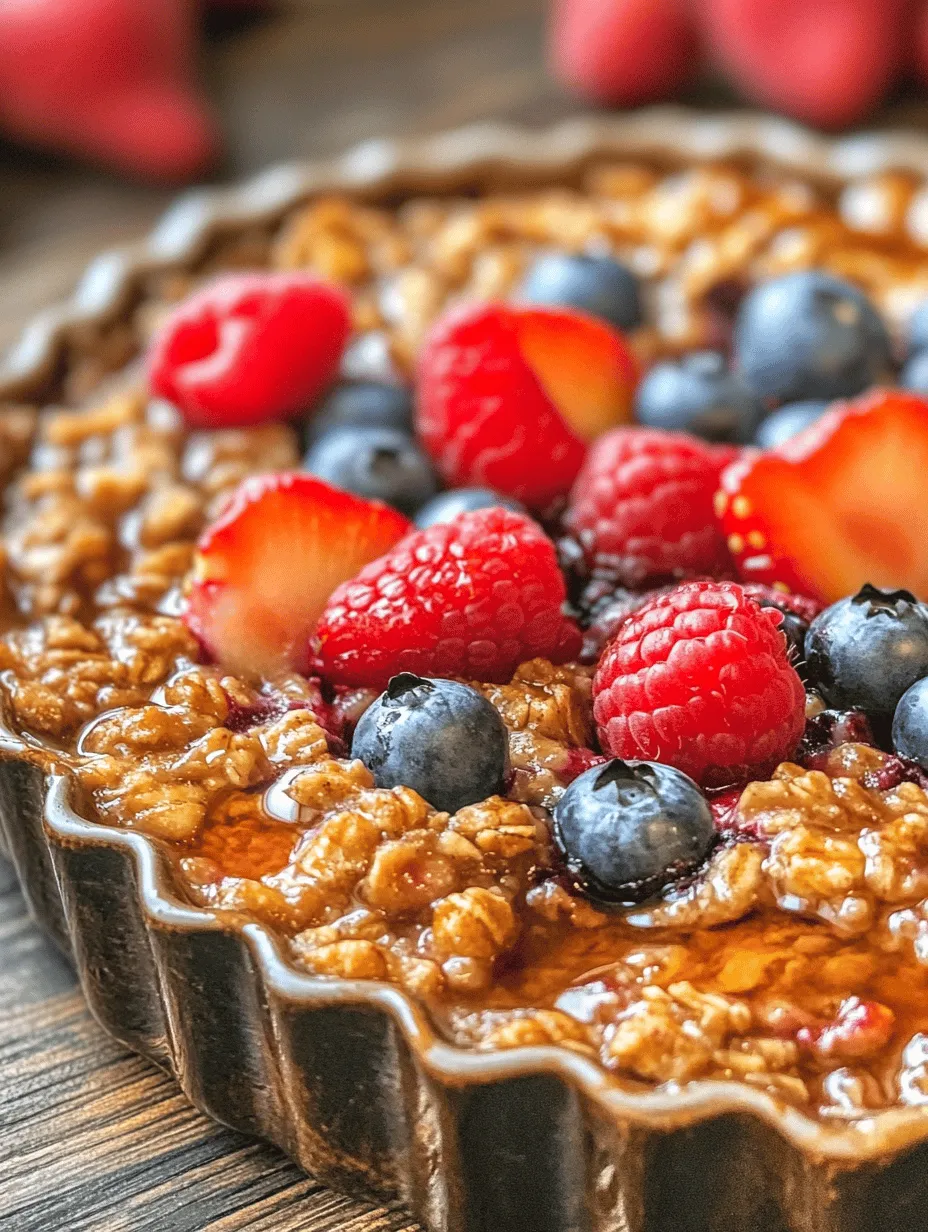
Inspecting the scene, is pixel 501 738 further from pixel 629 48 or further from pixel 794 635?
pixel 629 48

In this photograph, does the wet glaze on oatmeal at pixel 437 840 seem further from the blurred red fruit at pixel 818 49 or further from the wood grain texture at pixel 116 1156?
the blurred red fruit at pixel 818 49

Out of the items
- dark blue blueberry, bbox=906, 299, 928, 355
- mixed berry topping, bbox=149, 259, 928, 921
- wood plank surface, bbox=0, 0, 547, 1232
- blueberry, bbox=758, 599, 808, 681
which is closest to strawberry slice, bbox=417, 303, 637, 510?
mixed berry topping, bbox=149, 259, 928, 921

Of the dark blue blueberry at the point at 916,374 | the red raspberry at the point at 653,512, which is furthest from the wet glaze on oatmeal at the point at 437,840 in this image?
the dark blue blueberry at the point at 916,374

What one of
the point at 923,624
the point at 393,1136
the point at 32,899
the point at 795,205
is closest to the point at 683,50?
→ the point at 795,205

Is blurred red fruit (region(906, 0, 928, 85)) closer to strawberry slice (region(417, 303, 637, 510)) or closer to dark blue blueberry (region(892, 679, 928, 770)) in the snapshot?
strawberry slice (region(417, 303, 637, 510))

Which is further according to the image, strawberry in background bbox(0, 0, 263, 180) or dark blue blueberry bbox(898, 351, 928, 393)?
strawberry in background bbox(0, 0, 263, 180)

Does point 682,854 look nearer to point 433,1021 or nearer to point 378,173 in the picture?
point 433,1021
